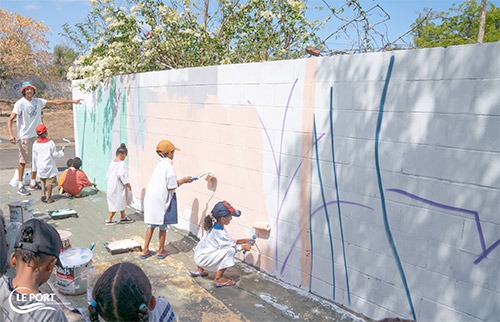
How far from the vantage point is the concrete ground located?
13.1 feet

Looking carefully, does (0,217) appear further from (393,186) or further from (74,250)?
(393,186)

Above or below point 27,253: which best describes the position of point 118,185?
below

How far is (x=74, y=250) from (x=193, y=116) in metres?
2.40

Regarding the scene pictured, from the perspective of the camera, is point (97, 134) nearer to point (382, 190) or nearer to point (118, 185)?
point (118, 185)

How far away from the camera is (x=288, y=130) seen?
448cm

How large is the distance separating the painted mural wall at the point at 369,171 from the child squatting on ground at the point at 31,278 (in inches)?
104

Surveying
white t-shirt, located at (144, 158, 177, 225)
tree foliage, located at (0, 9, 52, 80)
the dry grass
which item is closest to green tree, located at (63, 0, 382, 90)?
white t-shirt, located at (144, 158, 177, 225)

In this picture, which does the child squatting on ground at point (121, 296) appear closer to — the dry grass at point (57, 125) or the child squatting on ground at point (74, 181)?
the child squatting on ground at point (74, 181)

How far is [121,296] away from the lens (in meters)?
1.67

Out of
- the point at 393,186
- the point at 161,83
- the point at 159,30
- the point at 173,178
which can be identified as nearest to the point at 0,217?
the point at 173,178

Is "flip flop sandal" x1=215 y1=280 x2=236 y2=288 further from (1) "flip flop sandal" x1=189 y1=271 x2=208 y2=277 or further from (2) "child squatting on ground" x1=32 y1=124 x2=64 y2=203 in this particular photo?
(2) "child squatting on ground" x1=32 y1=124 x2=64 y2=203

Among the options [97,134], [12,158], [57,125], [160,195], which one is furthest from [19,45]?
[160,195]

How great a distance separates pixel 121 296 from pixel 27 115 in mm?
7610

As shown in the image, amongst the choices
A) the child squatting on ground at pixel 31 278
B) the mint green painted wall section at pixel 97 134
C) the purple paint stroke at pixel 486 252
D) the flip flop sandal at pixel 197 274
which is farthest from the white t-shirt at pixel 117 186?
the purple paint stroke at pixel 486 252
